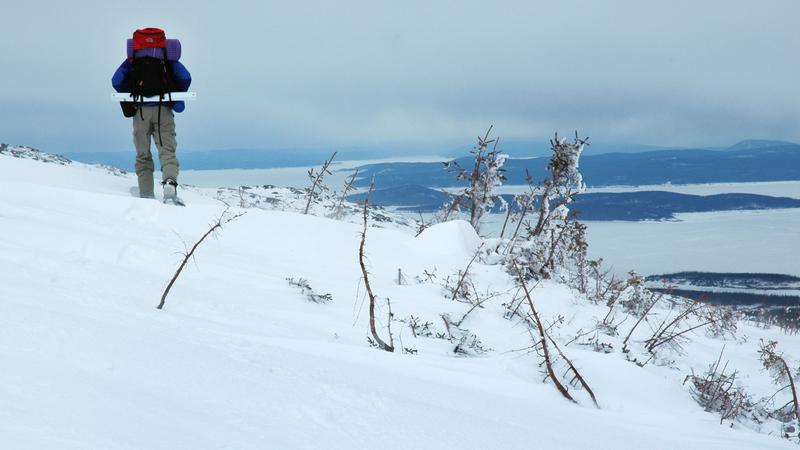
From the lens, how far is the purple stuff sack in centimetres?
704

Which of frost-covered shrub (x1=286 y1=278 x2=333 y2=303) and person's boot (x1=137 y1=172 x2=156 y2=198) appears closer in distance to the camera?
frost-covered shrub (x1=286 y1=278 x2=333 y2=303)

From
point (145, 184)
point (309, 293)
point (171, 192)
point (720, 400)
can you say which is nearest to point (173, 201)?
point (171, 192)

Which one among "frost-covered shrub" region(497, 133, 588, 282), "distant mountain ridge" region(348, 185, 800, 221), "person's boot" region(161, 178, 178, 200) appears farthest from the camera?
"distant mountain ridge" region(348, 185, 800, 221)

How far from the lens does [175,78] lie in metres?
7.34

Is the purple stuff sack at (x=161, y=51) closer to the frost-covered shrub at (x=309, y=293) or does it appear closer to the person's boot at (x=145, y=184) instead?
the person's boot at (x=145, y=184)

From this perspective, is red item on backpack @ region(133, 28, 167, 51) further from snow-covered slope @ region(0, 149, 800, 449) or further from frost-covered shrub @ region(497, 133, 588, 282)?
frost-covered shrub @ region(497, 133, 588, 282)

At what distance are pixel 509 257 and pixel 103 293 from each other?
183 inches

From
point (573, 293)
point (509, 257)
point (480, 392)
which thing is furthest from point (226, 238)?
point (480, 392)

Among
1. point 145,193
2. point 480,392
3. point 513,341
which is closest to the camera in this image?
point 480,392

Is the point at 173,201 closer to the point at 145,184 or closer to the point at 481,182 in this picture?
the point at 145,184

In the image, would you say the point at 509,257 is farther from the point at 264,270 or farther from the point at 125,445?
the point at 125,445

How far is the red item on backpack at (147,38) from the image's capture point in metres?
6.99

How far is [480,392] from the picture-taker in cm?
249

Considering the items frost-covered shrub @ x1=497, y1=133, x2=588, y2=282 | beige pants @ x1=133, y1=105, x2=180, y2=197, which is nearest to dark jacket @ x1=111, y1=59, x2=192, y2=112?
beige pants @ x1=133, y1=105, x2=180, y2=197
